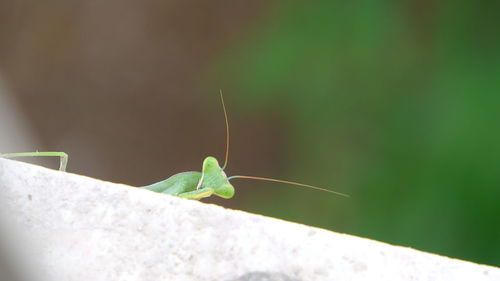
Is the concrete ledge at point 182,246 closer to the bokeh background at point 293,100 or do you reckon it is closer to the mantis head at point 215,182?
the mantis head at point 215,182

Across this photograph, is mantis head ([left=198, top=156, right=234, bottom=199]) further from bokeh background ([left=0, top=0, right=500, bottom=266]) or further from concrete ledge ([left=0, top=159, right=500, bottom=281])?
bokeh background ([left=0, top=0, right=500, bottom=266])

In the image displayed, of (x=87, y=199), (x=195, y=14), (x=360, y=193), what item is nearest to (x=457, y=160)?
(x=360, y=193)

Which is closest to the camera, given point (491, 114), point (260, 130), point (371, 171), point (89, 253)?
point (89, 253)

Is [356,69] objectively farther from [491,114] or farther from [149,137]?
[149,137]

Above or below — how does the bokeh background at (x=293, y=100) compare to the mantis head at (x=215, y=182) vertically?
below

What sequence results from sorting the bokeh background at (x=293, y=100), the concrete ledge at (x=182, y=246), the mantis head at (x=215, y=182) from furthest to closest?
the bokeh background at (x=293, y=100), the mantis head at (x=215, y=182), the concrete ledge at (x=182, y=246)

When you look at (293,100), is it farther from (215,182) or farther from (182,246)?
(182,246)

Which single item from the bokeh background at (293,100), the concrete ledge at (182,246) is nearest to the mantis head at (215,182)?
the concrete ledge at (182,246)
